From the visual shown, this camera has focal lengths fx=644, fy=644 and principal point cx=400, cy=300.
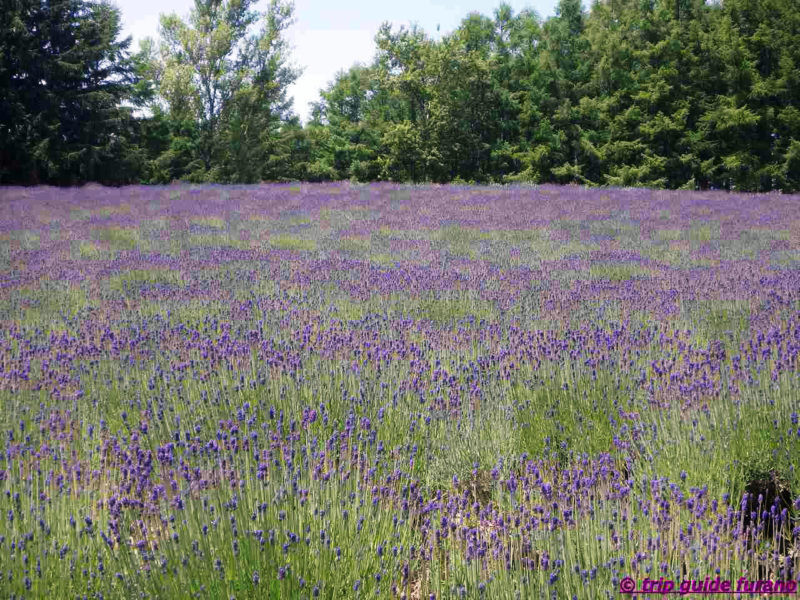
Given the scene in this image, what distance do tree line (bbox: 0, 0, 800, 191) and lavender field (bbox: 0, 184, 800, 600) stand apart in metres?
20.3

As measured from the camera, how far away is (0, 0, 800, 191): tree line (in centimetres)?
2478

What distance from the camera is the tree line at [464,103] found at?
976 inches

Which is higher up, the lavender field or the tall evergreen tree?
the tall evergreen tree

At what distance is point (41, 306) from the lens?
5.38m

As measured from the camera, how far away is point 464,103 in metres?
31.0

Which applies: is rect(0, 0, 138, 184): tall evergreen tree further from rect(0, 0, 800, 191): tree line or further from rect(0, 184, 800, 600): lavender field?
rect(0, 184, 800, 600): lavender field

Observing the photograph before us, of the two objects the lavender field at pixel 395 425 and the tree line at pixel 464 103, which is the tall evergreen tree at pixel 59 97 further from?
the lavender field at pixel 395 425

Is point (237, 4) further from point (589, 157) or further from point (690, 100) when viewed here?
point (690, 100)

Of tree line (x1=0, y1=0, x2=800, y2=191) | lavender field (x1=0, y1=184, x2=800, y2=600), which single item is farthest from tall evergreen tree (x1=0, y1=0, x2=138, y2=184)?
lavender field (x1=0, y1=184, x2=800, y2=600)

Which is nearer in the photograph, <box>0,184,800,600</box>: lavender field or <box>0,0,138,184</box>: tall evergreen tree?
<box>0,184,800,600</box>: lavender field

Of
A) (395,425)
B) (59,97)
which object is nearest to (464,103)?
(59,97)

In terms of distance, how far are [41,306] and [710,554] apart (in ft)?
17.6

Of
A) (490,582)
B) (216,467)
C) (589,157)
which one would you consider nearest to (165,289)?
(216,467)

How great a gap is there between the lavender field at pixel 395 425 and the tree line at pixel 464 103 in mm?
20297
